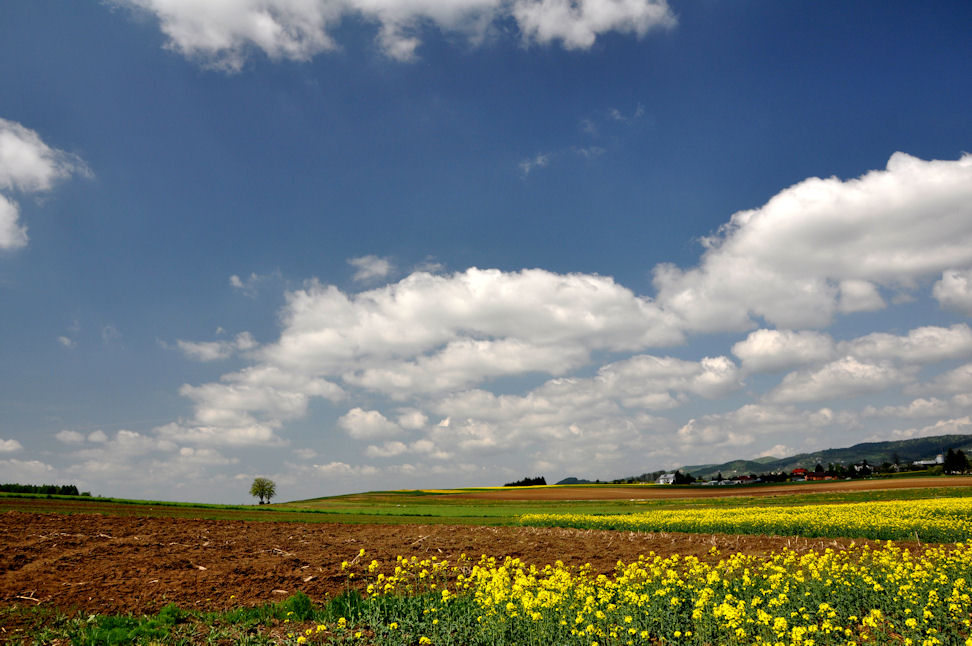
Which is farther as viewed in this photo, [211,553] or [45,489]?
[45,489]

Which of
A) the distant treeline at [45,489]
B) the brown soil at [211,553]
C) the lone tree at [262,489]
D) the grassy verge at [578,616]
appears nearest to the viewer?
the grassy verge at [578,616]

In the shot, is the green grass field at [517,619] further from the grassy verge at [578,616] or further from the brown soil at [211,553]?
the brown soil at [211,553]

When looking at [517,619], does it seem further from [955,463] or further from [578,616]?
[955,463]

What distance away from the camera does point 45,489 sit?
54562 mm

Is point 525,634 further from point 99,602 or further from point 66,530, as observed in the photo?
point 66,530

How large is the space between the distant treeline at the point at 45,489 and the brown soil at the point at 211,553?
33.8 metres

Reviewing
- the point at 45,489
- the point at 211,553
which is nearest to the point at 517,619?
the point at 211,553

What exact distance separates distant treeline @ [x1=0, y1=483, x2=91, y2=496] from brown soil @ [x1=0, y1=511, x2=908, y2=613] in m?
33.8

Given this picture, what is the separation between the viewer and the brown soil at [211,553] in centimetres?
1396

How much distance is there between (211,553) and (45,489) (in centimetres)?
4990

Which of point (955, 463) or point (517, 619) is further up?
point (517, 619)

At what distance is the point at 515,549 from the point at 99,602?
13.6 m

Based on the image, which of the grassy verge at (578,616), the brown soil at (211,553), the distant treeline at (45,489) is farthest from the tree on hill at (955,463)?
the distant treeline at (45,489)

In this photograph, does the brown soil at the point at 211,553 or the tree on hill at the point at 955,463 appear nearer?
the brown soil at the point at 211,553
